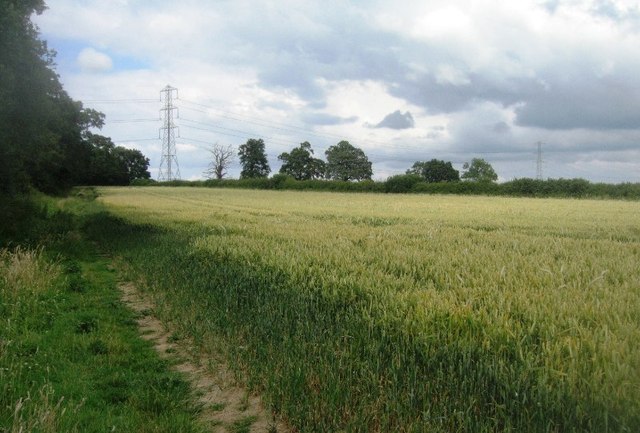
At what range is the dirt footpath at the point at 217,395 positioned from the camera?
17.6 feet

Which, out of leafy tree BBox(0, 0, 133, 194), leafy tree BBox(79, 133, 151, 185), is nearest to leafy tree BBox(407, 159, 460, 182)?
leafy tree BBox(79, 133, 151, 185)

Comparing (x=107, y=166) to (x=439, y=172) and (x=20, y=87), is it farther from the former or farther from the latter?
(x=20, y=87)

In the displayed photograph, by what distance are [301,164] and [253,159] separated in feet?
42.0

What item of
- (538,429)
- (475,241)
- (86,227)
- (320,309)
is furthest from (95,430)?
(86,227)

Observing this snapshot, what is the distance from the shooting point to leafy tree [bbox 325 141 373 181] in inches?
4641

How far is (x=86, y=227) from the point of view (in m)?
27.2

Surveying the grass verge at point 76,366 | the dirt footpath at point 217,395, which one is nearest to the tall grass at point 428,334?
the dirt footpath at point 217,395

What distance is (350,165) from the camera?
11838 cm

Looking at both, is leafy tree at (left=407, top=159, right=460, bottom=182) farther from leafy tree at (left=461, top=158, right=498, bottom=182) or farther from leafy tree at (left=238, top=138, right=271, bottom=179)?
leafy tree at (left=238, top=138, right=271, bottom=179)

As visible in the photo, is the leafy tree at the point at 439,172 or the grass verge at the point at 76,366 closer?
→ the grass verge at the point at 76,366

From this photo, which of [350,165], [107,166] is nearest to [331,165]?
[350,165]

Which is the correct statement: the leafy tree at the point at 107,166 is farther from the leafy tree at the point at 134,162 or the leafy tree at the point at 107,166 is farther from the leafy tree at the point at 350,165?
the leafy tree at the point at 350,165

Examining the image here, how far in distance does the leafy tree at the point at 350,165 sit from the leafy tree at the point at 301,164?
392 centimetres

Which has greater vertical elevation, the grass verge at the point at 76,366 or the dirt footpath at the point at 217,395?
the grass verge at the point at 76,366
